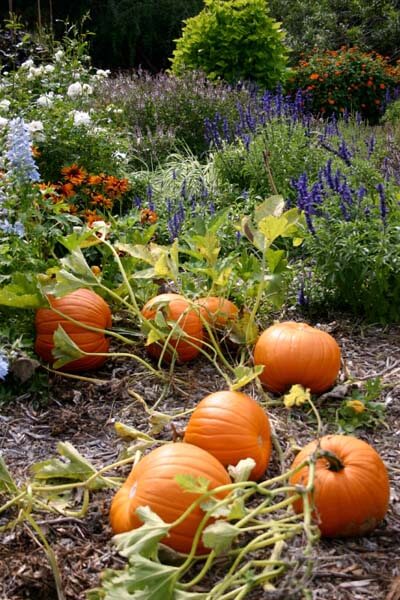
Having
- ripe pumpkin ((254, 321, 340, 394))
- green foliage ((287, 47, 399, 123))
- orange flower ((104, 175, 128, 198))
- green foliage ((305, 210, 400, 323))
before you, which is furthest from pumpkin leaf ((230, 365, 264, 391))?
green foliage ((287, 47, 399, 123))

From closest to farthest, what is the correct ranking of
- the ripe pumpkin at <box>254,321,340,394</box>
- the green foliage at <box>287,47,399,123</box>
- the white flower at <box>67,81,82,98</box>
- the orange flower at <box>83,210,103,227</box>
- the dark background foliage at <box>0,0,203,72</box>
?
1. the ripe pumpkin at <box>254,321,340,394</box>
2. the orange flower at <box>83,210,103,227</box>
3. the white flower at <box>67,81,82,98</box>
4. the green foliage at <box>287,47,399,123</box>
5. the dark background foliage at <box>0,0,203,72</box>

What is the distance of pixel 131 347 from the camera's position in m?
3.14

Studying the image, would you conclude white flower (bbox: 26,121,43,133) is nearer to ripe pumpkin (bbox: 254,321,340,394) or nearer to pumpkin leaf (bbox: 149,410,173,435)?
ripe pumpkin (bbox: 254,321,340,394)

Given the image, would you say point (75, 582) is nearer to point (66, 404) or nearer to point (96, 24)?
point (66, 404)

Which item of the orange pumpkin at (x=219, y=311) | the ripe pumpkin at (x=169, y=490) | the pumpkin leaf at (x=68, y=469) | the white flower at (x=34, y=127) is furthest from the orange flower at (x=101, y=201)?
the ripe pumpkin at (x=169, y=490)

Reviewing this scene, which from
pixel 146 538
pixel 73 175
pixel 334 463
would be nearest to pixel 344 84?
pixel 73 175

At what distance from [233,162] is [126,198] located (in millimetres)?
792

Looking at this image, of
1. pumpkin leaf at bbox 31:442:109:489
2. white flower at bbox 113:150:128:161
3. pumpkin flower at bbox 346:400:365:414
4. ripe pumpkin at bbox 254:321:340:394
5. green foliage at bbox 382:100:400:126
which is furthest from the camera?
green foliage at bbox 382:100:400:126

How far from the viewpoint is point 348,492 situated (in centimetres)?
191

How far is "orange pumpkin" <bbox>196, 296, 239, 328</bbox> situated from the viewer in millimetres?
2844

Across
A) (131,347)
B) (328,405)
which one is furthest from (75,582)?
(131,347)

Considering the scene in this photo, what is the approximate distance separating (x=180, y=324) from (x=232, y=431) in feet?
2.57

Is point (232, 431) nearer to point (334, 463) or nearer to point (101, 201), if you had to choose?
point (334, 463)

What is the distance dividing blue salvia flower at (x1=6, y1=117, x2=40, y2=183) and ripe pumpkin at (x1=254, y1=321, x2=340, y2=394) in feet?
3.98
